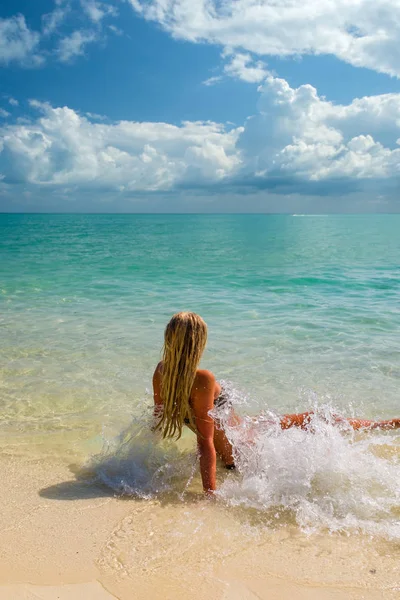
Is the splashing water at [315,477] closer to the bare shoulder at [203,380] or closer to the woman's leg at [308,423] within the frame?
the woman's leg at [308,423]

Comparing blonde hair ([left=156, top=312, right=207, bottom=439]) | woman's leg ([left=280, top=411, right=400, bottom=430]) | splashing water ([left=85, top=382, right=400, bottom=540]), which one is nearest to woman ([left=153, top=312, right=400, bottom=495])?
blonde hair ([left=156, top=312, right=207, bottom=439])

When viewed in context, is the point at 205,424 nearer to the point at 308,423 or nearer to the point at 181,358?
the point at 181,358

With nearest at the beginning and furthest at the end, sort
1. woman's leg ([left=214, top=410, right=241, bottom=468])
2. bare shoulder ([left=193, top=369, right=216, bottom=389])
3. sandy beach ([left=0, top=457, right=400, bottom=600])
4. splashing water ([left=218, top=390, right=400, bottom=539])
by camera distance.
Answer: sandy beach ([left=0, top=457, right=400, bottom=600]) → splashing water ([left=218, top=390, right=400, bottom=539]) → bare shoulder ([left=193, top=369, right=216, bottom=389]) → woman's leg ([left=214, top=410, right=241, bottom=468])

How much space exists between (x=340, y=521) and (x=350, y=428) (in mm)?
1341

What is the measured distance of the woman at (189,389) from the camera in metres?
3.88

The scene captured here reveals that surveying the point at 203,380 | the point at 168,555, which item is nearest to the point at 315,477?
the point at 203,380

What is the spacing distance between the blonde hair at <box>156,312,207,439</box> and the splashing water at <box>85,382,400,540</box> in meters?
0.43

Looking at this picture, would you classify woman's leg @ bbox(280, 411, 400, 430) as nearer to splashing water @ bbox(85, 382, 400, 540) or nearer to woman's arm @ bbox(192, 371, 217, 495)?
splashing water @ bbox(85, 382, 400, 540)

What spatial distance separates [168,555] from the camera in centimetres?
327

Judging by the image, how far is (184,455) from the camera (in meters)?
4.69

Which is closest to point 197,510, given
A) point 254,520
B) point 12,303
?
point 254,520

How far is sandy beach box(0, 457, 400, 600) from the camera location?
2932mm

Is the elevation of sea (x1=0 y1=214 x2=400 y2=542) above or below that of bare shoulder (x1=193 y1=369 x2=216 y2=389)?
below

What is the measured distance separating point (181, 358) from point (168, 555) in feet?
4.66
